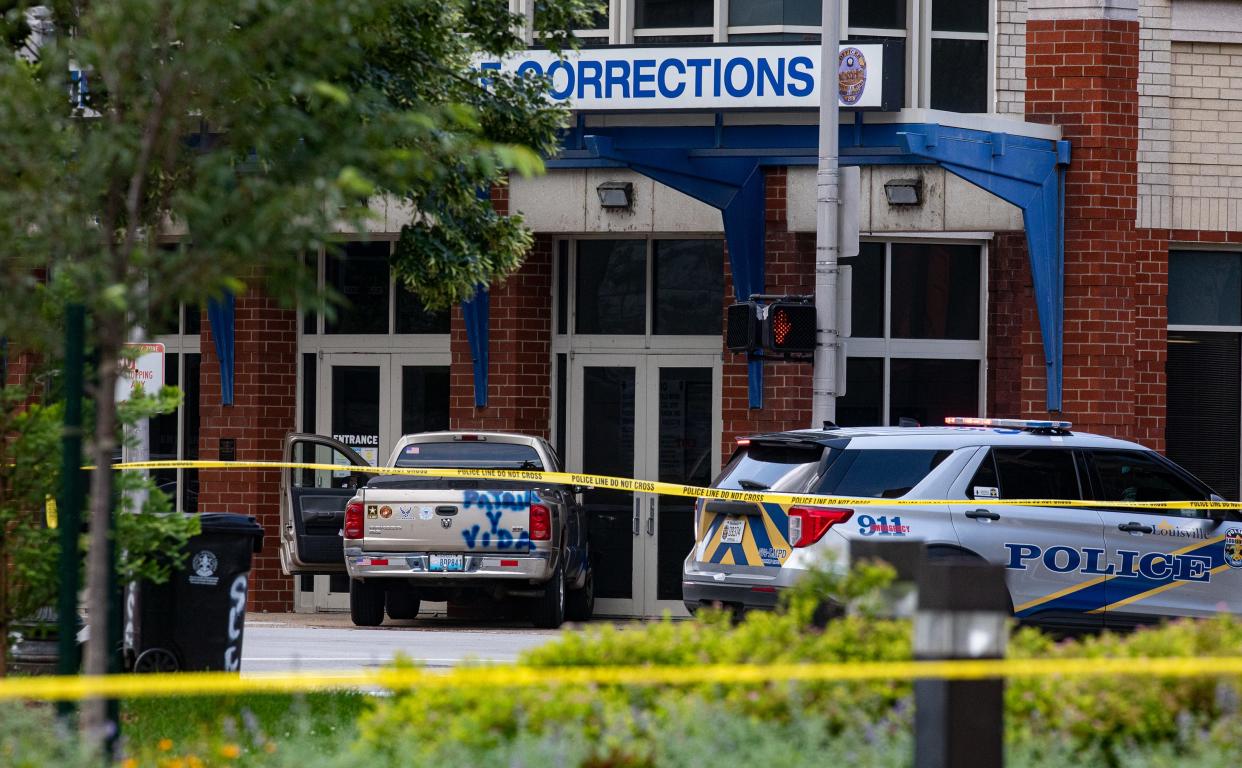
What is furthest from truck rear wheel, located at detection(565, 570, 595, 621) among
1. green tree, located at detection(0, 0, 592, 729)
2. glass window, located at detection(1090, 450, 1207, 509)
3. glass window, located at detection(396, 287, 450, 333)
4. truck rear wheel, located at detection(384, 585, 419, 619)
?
green tree, located at detection(0, 0, 592, 729)

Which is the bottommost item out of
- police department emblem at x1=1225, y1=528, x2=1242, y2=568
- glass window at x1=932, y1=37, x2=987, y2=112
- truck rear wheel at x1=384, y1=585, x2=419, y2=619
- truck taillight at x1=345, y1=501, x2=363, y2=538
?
truck rear wheel at x1=384, y1=585, x2=419, y2=619

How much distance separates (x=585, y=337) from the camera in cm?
1869

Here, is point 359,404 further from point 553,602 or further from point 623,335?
point 553,602

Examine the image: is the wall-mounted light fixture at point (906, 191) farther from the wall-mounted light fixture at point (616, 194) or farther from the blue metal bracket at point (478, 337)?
the blue metal bracket at point (478, 337)

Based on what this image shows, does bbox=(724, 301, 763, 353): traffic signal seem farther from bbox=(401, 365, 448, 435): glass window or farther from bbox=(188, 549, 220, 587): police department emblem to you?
bbox=(188, 549, 220, 587): police department emblem

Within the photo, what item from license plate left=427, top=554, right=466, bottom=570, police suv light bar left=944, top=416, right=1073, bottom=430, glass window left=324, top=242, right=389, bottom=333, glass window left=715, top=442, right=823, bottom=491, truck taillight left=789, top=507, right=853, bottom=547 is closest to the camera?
truck taillight left=789, top=507, right=853, bottom=547

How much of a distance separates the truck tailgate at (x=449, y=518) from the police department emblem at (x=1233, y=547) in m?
6.03

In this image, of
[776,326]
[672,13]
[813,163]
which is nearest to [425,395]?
[672,13]

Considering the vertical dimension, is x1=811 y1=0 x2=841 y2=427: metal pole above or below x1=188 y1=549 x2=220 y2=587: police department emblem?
above

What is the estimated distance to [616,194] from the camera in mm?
17828

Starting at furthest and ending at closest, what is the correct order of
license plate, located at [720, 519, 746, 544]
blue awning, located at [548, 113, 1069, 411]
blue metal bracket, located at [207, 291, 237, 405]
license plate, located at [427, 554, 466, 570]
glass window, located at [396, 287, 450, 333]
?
1. glass window, located at [396, 287, 450, 333]
2. blue metal bracket, located at [207, 291, 237, 405]
3. blue awning, located at [548, 113, 1069, 411]
4. license plate, located at [427, 554, 466, 570]
5. license plate, located at [720, 519, 746, 544]

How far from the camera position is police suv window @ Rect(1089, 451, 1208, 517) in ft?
40.8

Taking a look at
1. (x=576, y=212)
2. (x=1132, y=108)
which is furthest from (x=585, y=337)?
(x=1132, y=108)

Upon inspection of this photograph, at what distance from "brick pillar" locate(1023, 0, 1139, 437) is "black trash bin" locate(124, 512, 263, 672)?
9.67 metres
